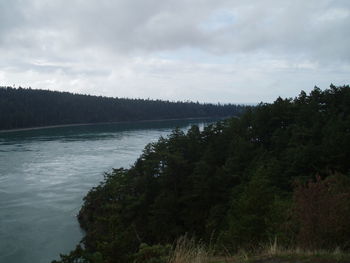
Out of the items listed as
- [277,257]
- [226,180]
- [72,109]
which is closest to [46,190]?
[226,180]

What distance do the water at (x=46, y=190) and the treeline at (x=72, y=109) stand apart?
37773 millimetres

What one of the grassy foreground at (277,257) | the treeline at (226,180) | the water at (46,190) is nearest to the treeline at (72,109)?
the water at (46,190)

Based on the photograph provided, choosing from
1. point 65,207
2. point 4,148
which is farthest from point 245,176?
point 4,148

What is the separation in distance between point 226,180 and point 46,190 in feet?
69.4

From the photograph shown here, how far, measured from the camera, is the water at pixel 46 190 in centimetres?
2219

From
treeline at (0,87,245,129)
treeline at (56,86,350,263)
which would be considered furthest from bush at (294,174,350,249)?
treeline at (0,87,245,129)

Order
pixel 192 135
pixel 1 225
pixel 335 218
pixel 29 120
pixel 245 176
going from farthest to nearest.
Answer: pixel 29 120
pixel 192 135
pixel 1 225
pixel 245 176
pixel 335 218

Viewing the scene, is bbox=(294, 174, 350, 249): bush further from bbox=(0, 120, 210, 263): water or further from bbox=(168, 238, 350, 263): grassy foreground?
bbox=(0, 120, 210, 263): water

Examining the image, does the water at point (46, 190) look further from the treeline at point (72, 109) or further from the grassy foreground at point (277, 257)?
the treeline at point (72, 109)

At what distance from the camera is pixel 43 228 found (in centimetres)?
2492

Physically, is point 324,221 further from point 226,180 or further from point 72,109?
Answer: point 72,109

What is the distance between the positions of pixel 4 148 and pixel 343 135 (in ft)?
189

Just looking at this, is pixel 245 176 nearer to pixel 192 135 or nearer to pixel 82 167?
pixel 192 135

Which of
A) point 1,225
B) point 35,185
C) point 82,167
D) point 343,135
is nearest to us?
point 343,135
